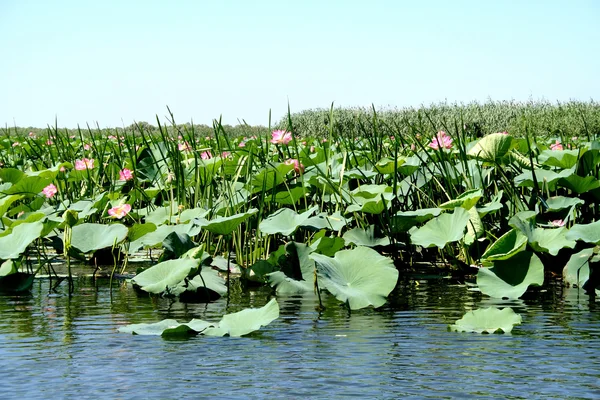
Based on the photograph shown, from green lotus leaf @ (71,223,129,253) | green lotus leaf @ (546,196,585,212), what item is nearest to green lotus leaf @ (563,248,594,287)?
green lotus leaf @ (546,196,585,212)

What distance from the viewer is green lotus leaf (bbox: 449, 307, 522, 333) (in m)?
1.66

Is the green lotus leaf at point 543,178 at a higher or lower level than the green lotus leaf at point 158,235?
higher

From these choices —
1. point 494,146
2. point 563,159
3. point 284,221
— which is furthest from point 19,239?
point 563,159

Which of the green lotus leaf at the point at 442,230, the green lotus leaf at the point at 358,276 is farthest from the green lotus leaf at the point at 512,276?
the green lotus leaf at the point at 358,276

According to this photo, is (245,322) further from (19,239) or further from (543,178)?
(543,178)

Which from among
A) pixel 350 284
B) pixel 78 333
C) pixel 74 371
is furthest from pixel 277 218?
pixel 74 371

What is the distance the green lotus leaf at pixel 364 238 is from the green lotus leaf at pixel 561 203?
59cm

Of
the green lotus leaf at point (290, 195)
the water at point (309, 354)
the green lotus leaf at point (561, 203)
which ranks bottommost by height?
the water at point (309, 354)

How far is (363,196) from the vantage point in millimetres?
2658

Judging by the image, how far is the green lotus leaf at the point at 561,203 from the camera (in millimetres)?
2541

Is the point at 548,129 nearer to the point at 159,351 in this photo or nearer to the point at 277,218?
the point at 277,218

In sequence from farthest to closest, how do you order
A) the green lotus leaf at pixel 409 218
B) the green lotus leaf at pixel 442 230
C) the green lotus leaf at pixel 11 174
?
the green lotus leaf at pixel 11 174 → the green lotus leaf at pixel 409 218 → the green lotus leaf at pixel 442 230

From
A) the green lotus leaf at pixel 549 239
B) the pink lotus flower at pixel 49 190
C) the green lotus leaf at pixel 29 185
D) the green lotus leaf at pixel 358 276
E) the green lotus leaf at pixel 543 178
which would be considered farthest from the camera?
the pink lotus flower at pixel 49 190

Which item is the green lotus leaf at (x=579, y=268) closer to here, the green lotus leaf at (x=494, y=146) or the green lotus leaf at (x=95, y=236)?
the green lotus leaf at (x=494, y=146)
